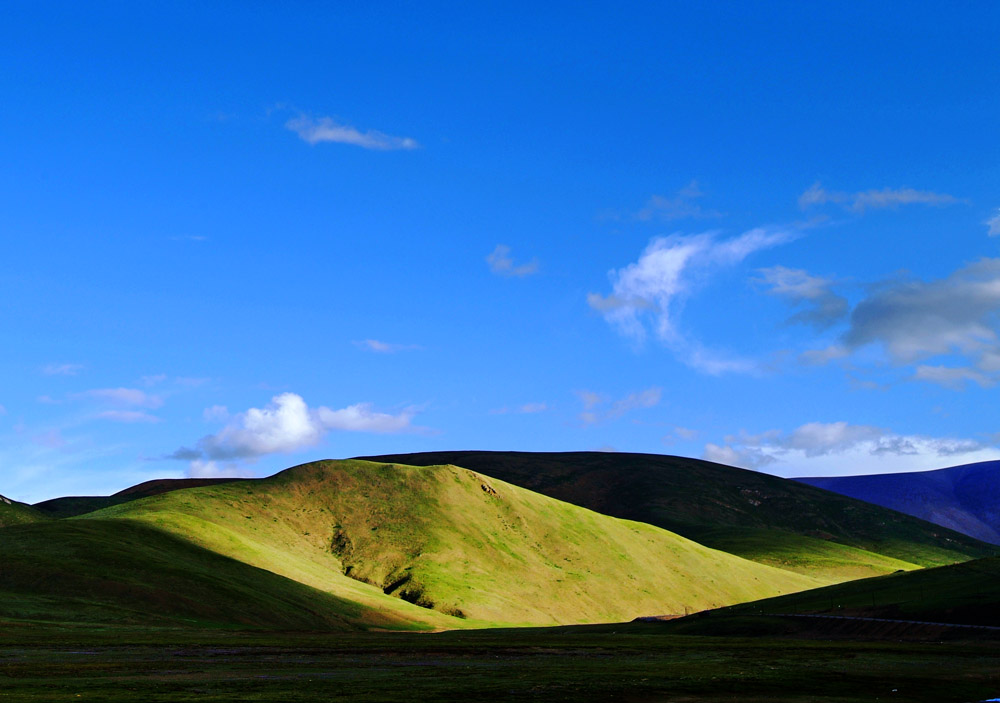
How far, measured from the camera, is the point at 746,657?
64188mm

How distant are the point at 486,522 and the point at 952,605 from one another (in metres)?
101

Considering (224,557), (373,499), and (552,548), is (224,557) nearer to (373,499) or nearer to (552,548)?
(373,499)

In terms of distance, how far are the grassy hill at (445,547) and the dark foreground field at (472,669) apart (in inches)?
2318

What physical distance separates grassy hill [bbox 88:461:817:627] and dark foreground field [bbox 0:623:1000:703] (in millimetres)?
58884

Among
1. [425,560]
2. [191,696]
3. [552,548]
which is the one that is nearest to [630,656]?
[191,696]

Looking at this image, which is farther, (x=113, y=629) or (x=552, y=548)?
(x=552, y=548)

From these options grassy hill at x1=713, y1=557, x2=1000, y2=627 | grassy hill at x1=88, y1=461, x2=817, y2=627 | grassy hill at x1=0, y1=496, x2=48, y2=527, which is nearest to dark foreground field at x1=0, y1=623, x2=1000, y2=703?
grassy hill at x1=713, y1=557, x2=1000, y2=627

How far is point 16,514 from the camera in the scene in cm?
17875

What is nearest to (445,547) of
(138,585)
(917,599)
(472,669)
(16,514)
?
(138,585)

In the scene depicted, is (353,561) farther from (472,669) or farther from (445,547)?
(472,669)

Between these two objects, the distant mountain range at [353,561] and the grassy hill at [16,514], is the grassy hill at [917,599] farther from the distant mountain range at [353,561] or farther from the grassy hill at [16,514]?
the grassy hill at [16,514]

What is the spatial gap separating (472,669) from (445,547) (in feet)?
363

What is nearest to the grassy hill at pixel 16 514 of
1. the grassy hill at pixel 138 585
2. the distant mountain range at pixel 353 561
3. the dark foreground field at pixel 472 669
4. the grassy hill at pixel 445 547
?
the distant mountain range at pixel 353 561

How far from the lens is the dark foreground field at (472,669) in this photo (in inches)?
1537
